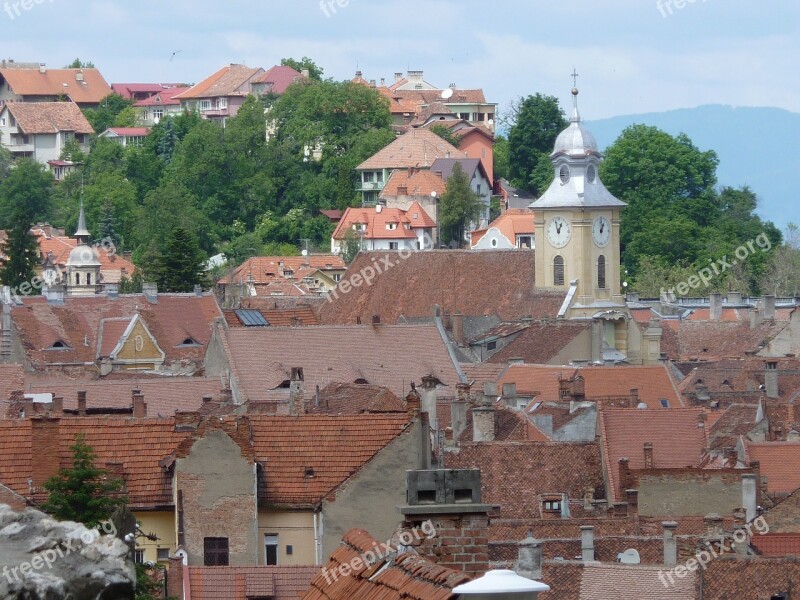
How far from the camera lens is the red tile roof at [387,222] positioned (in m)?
120

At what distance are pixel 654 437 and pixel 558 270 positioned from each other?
4109 cm

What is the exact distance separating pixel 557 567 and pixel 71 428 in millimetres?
5141

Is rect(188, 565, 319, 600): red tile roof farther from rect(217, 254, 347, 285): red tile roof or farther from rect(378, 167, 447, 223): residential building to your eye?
rect(378, 167, 447, 223): residential building

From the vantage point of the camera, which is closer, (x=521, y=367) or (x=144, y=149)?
(x=521, y=367)

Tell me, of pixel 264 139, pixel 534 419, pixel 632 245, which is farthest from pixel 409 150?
pixel 534 419

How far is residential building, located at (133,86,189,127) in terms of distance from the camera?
165 m

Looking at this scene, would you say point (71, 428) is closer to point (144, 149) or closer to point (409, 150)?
point (409, 150)

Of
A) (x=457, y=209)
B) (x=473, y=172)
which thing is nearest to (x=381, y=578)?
(x=457, y=209)

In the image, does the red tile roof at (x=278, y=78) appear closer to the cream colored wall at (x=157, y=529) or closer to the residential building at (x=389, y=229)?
the residential building at (x=389, y=229)

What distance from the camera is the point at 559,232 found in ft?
259

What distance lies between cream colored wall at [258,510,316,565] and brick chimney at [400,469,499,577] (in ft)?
44.5

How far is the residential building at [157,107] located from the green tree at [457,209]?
42045 mm

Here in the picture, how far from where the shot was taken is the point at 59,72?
173 meters

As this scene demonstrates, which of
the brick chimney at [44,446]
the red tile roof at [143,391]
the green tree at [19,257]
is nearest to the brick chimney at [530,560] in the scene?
the brick chimney at [44,446]
